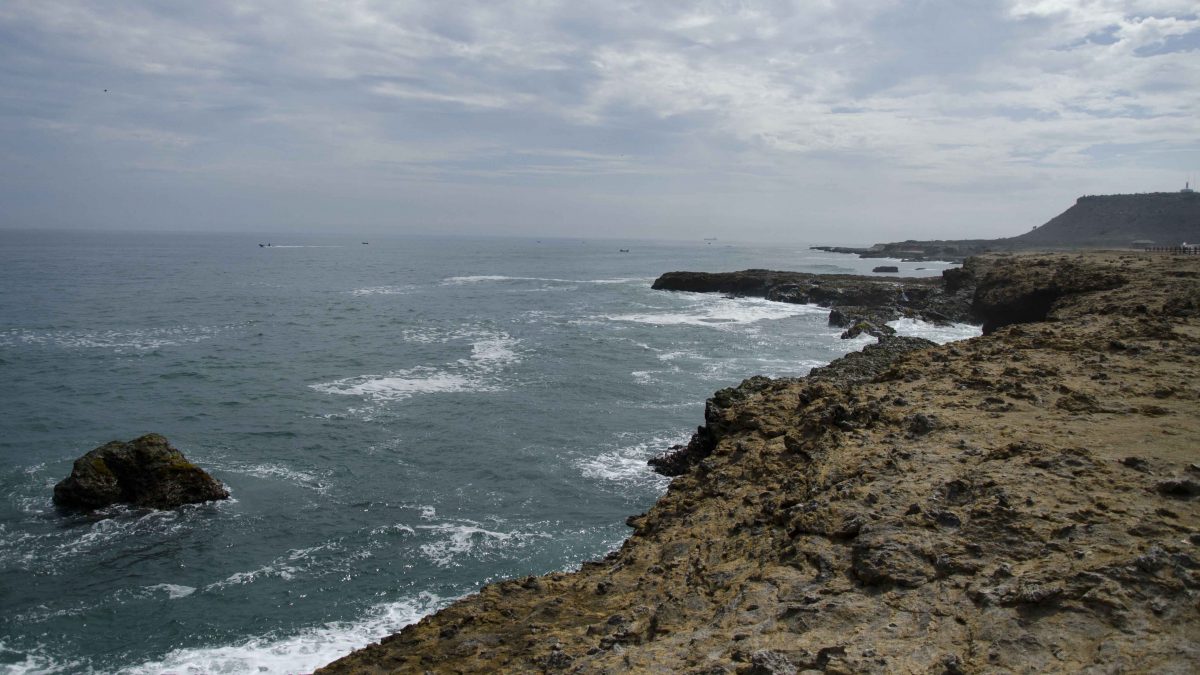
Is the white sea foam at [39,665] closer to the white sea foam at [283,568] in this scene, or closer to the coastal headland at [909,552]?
the white sea foam at [283,568]

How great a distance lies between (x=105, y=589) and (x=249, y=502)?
4371mm

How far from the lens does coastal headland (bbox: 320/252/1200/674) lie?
603 cm

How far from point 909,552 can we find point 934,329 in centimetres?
4390

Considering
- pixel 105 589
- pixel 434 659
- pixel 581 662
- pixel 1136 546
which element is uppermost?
pixel 1136 546

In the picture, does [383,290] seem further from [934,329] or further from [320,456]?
[320,456]

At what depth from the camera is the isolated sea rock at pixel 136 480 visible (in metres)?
17.8

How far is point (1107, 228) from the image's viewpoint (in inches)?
5778

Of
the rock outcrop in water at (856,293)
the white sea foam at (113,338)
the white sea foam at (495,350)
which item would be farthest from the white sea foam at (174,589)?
the rock outcrop in water at (856,293)

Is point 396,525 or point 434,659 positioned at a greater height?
point 434,659

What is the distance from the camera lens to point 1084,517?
295 inches

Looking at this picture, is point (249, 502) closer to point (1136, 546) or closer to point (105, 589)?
point (105, 589)

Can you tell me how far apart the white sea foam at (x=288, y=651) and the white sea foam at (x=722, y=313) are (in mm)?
38546

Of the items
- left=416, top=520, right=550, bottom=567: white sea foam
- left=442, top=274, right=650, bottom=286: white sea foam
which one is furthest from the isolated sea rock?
Answer: left=442, top=274, right=650, bottom=286: white sea foam

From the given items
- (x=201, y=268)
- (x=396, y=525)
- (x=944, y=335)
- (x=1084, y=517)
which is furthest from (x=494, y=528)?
(x=201, y=268)
